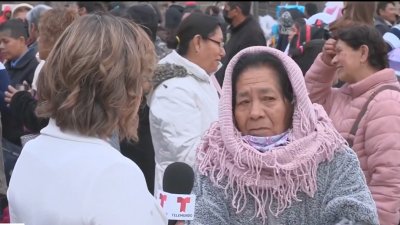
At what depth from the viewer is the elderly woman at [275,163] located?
2303mm

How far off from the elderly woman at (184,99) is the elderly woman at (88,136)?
Answer: 1.77 meters

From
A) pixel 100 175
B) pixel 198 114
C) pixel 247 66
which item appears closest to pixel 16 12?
pixel 198 114

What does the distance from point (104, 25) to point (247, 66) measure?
0.66 m

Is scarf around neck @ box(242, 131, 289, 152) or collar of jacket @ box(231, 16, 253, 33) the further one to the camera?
collar of jacket @ box(231, 16, 253, 33)

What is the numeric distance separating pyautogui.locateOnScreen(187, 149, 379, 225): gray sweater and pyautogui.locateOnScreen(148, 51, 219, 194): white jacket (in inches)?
55.2

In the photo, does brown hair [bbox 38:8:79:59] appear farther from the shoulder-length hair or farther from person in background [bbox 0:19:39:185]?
the shoulder-length hair

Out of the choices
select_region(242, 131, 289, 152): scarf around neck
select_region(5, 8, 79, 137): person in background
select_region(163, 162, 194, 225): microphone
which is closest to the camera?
select_region(163, 162, 194, 225): microphone

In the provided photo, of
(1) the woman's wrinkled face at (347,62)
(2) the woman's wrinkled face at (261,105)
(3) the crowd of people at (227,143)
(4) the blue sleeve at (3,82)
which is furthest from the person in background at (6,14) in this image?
(2) the woman's wrinkled face at (261,105)

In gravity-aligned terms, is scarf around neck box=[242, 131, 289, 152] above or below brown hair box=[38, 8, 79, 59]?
below

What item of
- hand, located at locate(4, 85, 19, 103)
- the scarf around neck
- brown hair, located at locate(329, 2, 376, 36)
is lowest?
hand, located at locate(4, 85, 19, 103)

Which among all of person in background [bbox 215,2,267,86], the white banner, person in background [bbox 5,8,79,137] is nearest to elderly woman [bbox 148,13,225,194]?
person in background [bbox 5,8,79,137]

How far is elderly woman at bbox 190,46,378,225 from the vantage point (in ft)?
7.55

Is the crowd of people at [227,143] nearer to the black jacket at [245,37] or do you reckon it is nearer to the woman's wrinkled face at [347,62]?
the woman's wrinkled face at [347,62]

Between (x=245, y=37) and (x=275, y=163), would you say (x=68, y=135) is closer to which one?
(x=275, y=163)
